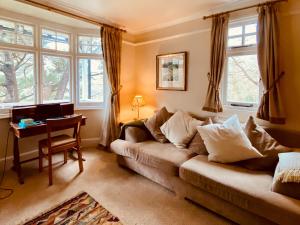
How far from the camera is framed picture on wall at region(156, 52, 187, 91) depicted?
349cm

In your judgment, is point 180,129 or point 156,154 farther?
point 180,129

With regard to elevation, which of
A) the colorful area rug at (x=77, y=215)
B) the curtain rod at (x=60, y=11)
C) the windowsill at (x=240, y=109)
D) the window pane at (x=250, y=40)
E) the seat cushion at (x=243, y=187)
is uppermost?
the curtain rod at (x=60, y=11)

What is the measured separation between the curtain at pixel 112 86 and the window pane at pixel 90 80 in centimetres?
29

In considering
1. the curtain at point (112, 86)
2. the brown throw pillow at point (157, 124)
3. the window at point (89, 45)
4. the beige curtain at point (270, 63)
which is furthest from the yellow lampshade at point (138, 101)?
the beige curtain at point (270, 63)

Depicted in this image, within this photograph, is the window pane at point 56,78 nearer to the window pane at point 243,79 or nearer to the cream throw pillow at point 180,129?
the cream throw pillow at point 180,129

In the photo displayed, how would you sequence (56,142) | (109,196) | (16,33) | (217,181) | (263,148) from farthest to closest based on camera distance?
(16,33), (56,142), (109,196), (263,148), (217,181)

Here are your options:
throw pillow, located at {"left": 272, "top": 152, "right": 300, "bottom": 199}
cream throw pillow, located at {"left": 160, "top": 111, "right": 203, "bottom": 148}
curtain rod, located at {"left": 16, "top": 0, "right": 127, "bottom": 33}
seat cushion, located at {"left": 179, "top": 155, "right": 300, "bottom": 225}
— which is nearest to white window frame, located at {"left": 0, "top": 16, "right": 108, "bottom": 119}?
curtain rod, located at {"left": 16, "top": 0, "right": 127, "bottom": 33}

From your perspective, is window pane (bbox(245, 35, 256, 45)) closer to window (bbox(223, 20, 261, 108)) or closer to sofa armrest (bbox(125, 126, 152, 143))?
window (bbox(223, 20, 261, 108))

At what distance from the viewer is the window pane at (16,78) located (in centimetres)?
305

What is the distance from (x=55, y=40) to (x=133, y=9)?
5.13ft

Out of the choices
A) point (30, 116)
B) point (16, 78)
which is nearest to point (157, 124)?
point (30, 116)

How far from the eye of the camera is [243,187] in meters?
1.75

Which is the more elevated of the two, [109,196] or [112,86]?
[112,86]

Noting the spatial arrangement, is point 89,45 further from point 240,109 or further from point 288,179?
Result: point 288,179
